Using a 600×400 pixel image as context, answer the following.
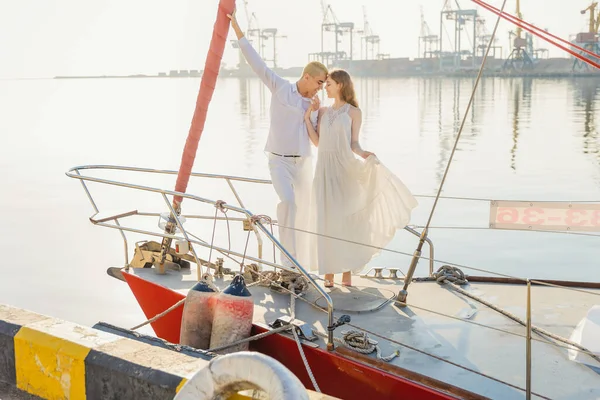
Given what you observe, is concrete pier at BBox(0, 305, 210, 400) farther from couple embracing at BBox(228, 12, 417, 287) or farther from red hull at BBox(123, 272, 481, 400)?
couple embracing at BBox(228, 12, 417, 287)

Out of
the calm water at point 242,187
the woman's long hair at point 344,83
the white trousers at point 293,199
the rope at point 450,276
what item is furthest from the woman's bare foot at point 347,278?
the calm water at point 242,187

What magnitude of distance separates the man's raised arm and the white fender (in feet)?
10.3

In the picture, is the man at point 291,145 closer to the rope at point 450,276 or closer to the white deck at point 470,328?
the white deck at point 470,328

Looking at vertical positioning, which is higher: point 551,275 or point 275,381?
point 275,381

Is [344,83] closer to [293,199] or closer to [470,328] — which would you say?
[293,199]

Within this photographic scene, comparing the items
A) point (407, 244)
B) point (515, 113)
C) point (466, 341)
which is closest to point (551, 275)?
point (407, 244)

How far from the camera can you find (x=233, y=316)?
4.68m

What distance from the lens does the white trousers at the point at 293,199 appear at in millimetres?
5816

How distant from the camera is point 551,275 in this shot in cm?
999

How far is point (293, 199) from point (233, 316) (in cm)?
142

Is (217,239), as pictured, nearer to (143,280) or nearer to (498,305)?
(143,280)

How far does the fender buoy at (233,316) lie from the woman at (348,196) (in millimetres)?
1056

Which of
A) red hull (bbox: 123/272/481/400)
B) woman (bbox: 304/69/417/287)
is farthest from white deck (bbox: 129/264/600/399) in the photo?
woman (bbox: 304/69/417/287)

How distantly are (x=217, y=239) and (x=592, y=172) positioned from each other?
10727 mm
